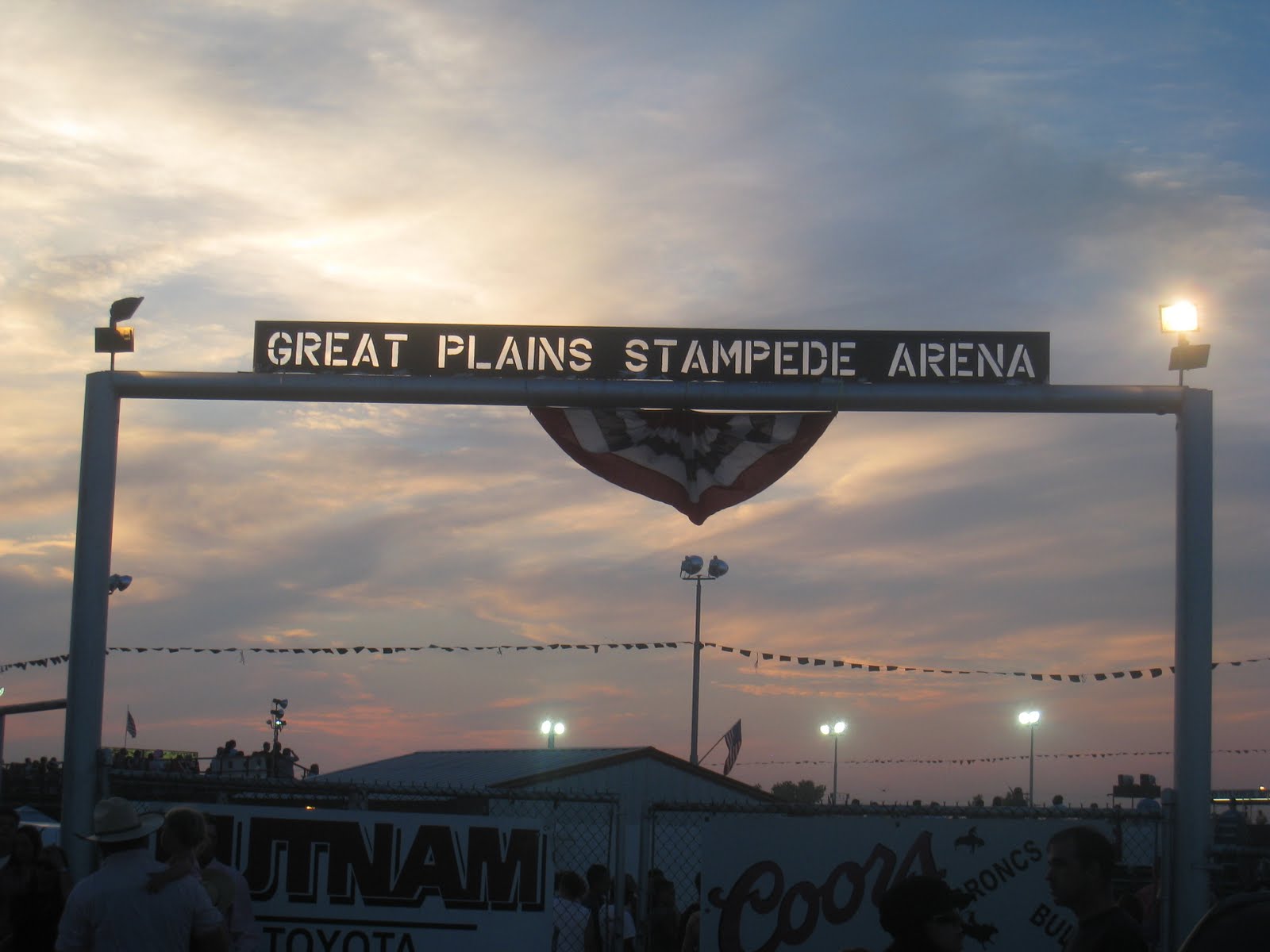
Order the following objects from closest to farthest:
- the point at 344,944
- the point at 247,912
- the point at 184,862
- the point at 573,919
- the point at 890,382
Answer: the point at 184,862, the point at 247,912, the point at 344,944, the point at 573,919, the point at 890,382

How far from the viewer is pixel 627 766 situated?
1145 inches

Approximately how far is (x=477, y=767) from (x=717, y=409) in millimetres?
19773

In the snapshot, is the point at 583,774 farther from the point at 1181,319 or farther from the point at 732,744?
the point at 1181,319

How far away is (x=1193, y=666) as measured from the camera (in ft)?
32.9

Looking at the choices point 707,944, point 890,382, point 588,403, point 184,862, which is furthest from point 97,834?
point 890,382

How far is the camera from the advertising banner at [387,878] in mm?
9117

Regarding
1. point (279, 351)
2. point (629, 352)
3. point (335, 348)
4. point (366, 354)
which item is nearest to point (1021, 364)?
point (629, 352)

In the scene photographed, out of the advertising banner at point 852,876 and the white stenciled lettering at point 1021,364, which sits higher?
the white stenciled lettering at point 1021,364

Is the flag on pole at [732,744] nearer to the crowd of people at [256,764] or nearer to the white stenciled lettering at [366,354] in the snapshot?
the crowd of people at [256,764]

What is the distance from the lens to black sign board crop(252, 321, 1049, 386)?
10906mm

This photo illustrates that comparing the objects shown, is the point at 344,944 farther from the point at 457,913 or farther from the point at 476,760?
the point at 476,760

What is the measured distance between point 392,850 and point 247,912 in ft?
3.61

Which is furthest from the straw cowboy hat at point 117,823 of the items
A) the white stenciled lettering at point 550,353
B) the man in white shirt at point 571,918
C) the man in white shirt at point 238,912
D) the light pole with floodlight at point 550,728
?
the light pole with floodlight at point 550,728

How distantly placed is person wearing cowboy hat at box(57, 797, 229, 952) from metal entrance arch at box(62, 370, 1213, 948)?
390 centimetres
